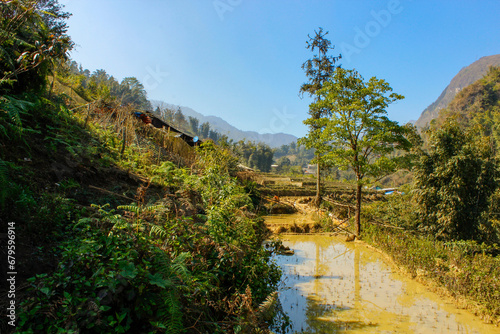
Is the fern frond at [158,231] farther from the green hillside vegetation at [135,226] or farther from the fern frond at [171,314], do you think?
the fern frond at [171,314]

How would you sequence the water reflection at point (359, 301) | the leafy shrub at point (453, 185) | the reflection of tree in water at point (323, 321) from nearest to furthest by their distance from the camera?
the reflection of tree in water at point (323, 321) < the water reflection at point (359, 301) < the leafy shrub at point (453, 185)

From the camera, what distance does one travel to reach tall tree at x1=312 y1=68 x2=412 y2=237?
1190 centimetres

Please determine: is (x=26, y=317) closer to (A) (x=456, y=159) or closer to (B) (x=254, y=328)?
(B) (x=254, y=328)

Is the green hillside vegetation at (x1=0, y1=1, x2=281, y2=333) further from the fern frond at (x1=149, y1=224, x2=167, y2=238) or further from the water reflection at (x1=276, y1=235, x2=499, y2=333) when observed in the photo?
the water reflection at (x1=276, y1=235, x2=499, y2=333)

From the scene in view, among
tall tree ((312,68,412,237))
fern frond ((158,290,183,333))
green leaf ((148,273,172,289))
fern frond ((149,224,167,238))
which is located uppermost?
tall tree ((312,68,412,237))

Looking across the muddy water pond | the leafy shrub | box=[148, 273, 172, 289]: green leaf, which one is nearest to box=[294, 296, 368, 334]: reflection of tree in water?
the muddy water pond

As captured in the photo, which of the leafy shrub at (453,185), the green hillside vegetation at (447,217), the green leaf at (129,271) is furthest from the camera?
the leafy shrub at (453,185)

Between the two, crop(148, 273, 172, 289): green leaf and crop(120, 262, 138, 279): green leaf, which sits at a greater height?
crop(120, 262, 138, 279): green leaf

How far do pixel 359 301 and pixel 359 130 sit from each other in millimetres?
8407

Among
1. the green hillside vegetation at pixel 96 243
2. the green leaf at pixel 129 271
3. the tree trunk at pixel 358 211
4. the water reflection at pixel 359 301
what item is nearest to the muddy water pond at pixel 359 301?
the water reflection at pixel 359 301

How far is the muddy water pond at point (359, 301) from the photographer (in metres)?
5.23

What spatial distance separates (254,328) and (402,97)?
1206 cm

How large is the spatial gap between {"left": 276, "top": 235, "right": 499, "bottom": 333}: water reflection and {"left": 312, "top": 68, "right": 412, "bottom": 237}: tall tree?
4.41 metres

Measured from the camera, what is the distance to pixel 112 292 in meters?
2.33
